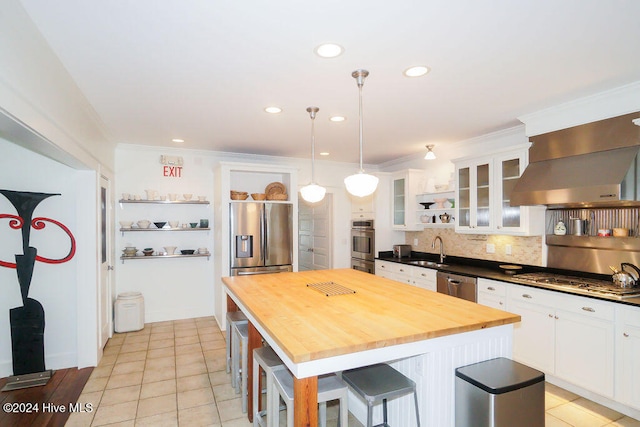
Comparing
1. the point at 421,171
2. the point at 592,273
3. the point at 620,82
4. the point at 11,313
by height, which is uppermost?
the point at 620,82

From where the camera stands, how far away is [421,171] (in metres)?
5.30

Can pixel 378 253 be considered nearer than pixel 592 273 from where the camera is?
No

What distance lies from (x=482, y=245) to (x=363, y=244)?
194 centimetres

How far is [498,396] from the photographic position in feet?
5.49

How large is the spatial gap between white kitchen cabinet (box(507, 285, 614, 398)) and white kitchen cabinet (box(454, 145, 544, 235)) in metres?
0.80

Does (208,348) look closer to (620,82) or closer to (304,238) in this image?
(304,238)

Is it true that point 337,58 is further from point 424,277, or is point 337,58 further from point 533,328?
point 424,277

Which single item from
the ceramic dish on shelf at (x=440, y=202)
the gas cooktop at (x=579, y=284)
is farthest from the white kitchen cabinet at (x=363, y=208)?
the gas cooktop at (x=579, y=284)

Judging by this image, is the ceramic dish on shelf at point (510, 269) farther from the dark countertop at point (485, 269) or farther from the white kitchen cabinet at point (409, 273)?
the white kitchen cabinet at point (409, 273)

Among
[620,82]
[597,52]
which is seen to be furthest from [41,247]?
[620,82]

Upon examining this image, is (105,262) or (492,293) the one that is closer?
(492,293)

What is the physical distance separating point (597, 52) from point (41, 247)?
487 centimetres

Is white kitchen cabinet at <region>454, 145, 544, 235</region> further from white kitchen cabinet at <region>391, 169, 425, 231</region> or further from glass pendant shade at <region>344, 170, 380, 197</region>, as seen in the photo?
glass pendant shade at <region>344, 170, 380, 197</region>

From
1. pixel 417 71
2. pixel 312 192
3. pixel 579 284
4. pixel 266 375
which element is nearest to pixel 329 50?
pixel 417 71
